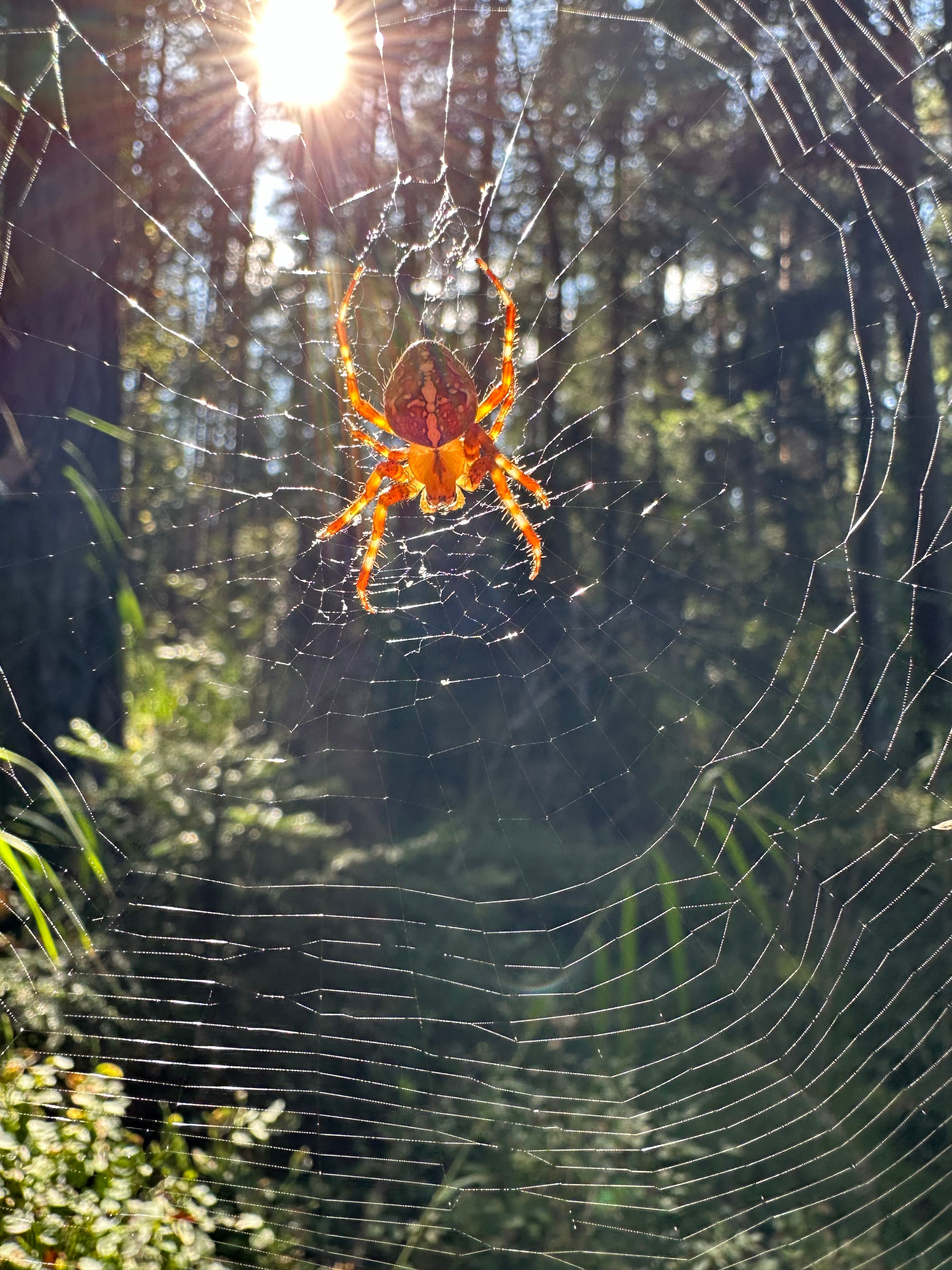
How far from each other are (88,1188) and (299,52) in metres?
4.02

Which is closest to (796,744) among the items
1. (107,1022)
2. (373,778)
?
(373,778)

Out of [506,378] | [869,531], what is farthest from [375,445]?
[869,531]

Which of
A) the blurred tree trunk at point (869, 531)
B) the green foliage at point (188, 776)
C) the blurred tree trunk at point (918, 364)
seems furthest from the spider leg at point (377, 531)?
the blurred tree trunk at point (918, 364)

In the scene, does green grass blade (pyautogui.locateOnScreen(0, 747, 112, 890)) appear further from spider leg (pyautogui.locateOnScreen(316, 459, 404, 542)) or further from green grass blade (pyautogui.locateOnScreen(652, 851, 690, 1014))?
green grass blade (pyautogui.locateOnScreen(652, 851, 690, 1014))

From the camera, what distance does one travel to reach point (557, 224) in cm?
925

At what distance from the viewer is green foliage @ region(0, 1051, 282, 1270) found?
2.08 metres

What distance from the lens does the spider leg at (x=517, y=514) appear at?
390 centimetres

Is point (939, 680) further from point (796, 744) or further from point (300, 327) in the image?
point (300, 327)

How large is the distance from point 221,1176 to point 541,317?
369 inches

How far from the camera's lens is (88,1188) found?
2.37 m

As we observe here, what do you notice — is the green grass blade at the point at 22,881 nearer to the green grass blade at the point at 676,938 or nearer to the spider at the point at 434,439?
the spider at the point at 434,439

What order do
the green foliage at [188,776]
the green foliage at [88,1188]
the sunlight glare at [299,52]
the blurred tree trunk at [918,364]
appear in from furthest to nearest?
the blurred tree trunk at [918,364], the green foliage at [188,776], the sunlight glare at [299,52], the green foliage at [88,1188]

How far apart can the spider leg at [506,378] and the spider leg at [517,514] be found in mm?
213

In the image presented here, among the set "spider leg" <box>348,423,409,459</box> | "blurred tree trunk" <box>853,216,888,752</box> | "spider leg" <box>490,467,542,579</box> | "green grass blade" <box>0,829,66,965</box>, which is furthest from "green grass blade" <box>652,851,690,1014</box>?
"green grass blade" <box>0,829,66,965</box>
